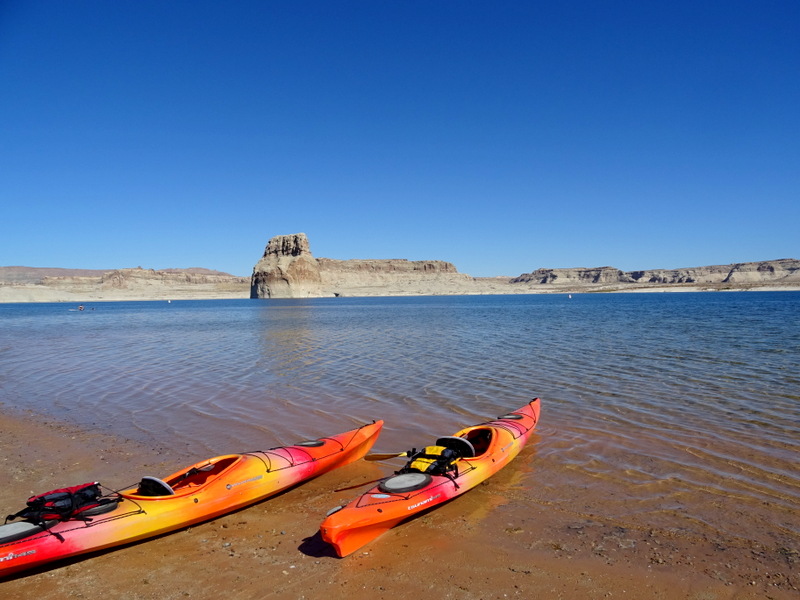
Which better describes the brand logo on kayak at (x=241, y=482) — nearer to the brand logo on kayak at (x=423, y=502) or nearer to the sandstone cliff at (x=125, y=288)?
the brand logo on kayak at (x=423, y=502)

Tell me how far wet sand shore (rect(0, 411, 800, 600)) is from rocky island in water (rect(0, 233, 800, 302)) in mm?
111400

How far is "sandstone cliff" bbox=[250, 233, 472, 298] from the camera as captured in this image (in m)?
115

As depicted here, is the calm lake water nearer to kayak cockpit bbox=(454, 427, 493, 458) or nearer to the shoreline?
kayak cockpit bbox=(454, 427, 493, 458)

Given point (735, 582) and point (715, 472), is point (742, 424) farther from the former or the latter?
point (735, 582)

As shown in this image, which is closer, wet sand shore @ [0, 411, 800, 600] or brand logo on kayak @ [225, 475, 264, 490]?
wet sand shore @ [0, 411, 800, 600]

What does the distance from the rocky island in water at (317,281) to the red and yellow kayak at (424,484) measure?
11016cm

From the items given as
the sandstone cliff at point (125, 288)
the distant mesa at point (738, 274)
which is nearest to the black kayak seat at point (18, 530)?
the sandstone cliff at point (125, 288)

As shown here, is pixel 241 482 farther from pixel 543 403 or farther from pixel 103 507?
pixel 543 403

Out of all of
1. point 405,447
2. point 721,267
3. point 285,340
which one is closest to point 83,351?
point 285,340

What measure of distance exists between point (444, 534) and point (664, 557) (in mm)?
1962

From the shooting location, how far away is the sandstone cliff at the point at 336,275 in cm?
11456

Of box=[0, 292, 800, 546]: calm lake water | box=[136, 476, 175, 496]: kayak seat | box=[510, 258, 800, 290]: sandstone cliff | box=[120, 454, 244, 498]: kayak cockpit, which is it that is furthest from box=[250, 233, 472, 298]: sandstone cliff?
box=[136, 476, 175, 496]: kayak seat

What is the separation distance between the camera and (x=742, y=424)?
798 centimetres

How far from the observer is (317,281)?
121750mm
